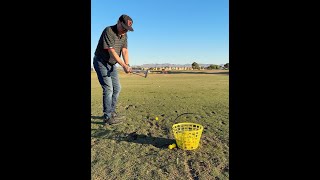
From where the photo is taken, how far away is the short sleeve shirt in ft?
12.6

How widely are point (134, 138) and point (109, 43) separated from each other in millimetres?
1738

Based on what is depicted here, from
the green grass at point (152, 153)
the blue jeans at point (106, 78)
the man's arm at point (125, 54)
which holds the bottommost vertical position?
the green grass at point (152, 153)

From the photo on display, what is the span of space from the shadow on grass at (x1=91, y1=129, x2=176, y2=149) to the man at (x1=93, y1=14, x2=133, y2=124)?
55 cm

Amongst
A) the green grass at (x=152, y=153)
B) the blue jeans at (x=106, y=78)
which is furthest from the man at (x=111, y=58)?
the green grass at (x=152, y=153)

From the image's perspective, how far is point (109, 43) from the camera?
3852 mm

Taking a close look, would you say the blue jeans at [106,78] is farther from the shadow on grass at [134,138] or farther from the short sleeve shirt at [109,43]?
the shadow on grass at [134,138]

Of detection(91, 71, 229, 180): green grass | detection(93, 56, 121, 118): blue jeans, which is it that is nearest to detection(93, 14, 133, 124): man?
detection(93, 56, 121, 118): blue jeans

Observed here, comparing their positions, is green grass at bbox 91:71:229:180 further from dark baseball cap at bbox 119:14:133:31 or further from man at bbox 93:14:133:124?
dark baseball cap at bbox 119:14:133:31

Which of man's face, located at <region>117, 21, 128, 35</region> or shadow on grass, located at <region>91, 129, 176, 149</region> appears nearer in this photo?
shadow on grass, located at <region>91, 129, 176, 149</region>

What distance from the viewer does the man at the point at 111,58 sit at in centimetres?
385
